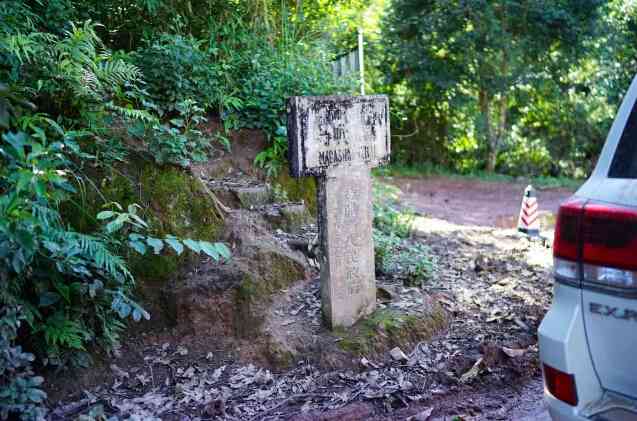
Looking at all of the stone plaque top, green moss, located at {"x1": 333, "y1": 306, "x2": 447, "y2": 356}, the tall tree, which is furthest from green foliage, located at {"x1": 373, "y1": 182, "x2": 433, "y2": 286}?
the tall tree

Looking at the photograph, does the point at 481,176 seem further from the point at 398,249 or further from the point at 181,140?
the point at 181,140

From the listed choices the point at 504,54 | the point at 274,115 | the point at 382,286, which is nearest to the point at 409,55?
the point at 504,54

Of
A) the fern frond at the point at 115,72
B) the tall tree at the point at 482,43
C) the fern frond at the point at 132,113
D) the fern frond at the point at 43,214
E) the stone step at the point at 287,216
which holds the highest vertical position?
the tall tree at the point at 482,43

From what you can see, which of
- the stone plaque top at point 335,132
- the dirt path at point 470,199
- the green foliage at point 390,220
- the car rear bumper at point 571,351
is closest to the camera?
the car rear bumper at point 571,351

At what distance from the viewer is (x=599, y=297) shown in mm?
2318

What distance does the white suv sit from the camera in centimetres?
225

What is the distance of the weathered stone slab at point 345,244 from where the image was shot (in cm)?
436

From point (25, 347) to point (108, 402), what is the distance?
62 cm

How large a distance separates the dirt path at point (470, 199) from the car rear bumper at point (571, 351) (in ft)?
24.1

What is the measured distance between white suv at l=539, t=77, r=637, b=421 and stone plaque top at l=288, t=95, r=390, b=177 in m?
2.06

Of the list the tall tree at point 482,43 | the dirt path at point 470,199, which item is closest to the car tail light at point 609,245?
the dirt path at point 470,199

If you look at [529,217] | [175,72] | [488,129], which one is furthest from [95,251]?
[488,129]

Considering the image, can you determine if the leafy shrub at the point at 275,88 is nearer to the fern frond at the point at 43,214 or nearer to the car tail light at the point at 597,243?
the fern frond at the point at 43,214

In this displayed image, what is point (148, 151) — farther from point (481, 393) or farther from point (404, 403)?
point (481, 393)
